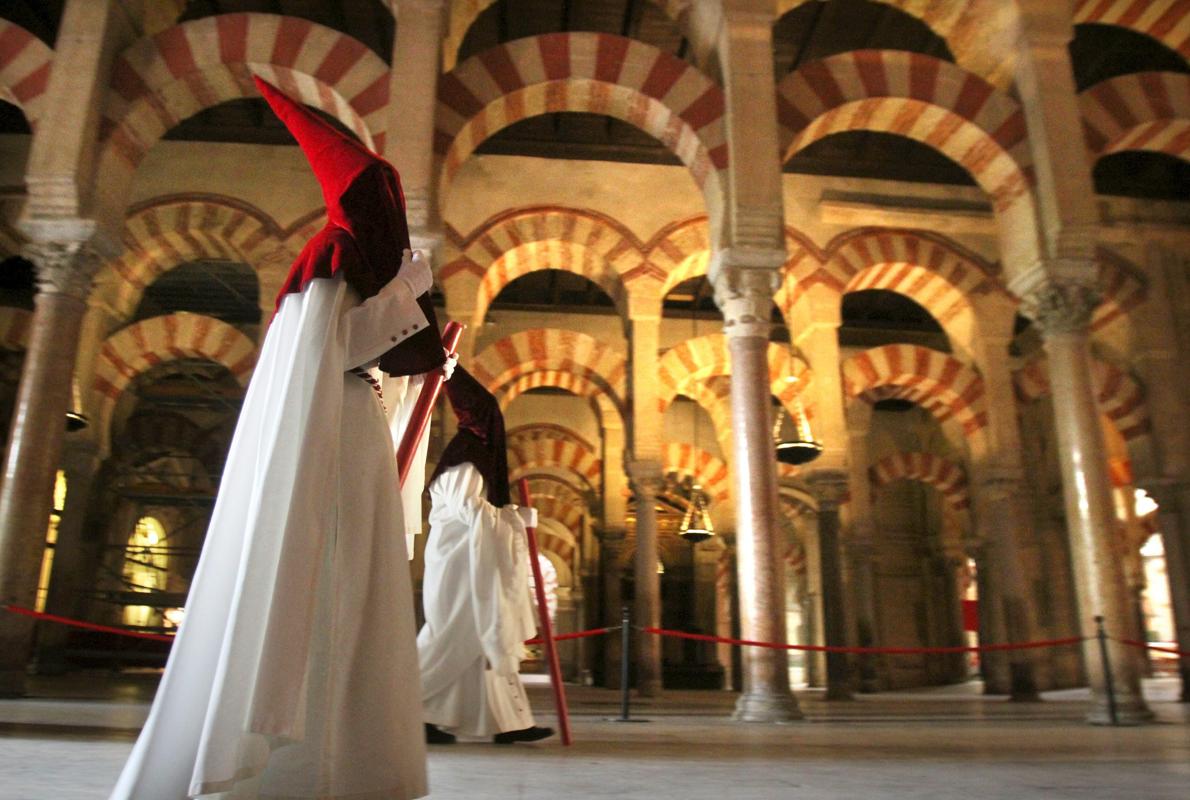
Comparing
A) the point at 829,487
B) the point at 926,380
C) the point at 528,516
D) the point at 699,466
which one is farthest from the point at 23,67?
the point at 699,466

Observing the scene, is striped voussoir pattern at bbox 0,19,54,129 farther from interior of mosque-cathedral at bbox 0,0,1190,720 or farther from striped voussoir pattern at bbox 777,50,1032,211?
striped voussoir pattern at bbox 777,50,1032,211

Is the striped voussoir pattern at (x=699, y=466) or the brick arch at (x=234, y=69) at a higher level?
the brick arch at (x=234, y=69)

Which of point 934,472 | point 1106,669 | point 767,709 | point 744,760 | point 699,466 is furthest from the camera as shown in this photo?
point 699,466

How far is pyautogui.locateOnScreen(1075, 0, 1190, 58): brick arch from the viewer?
662cm

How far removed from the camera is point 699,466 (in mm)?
13297

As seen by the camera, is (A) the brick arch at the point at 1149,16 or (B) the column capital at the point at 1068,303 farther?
(A) the brick arch at the point at 1149,16

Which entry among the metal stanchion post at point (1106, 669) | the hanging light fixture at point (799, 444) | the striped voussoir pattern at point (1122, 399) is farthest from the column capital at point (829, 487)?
the metal stanchion post at point (1106, 669)

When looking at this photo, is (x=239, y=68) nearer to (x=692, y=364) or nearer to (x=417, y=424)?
(x=417, y=424)

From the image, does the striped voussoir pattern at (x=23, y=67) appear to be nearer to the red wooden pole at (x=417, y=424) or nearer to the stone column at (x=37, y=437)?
the stone column at (x=37, y=437)

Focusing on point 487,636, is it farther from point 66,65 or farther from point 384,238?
point 66,65

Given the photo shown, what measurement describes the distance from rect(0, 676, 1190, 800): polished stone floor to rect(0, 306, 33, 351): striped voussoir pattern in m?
6.01

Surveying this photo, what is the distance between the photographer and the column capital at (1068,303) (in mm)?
6023

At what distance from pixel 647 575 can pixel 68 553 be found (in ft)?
18.8

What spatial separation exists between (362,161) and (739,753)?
7.67ft
